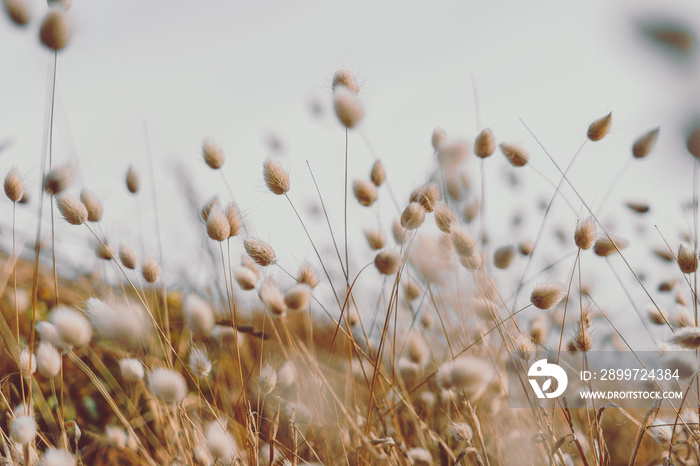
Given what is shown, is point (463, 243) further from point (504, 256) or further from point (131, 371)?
point (131, 371)

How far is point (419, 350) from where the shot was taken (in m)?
0.89

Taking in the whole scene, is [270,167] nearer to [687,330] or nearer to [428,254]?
[428,254]

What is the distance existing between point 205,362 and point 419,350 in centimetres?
40

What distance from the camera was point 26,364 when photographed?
794 mm

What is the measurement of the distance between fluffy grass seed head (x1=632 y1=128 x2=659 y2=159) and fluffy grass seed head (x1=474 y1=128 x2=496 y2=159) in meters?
0.30

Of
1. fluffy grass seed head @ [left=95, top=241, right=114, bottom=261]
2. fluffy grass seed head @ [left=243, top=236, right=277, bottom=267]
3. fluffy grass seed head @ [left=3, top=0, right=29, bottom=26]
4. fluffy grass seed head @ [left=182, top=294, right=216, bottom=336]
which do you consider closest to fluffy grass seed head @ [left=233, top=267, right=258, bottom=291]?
fluffy grass seed head @ [left=243, top=236, right=277, bottom=267]

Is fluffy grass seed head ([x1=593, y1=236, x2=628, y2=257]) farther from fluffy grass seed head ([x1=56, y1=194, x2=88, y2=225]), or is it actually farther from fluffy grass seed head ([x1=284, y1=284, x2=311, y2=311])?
fluffy grass seed head ([x1=56, y1=194, x2=88, y2=225])

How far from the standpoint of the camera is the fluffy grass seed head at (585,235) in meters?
0.87

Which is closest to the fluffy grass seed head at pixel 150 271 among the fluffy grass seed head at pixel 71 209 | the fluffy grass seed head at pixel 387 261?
the fluffy grass seed head at pixel 71 209

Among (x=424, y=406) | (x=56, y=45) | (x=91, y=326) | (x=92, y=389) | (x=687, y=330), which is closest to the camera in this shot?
(x=687, y=330)

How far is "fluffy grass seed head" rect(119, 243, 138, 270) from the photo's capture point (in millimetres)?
899

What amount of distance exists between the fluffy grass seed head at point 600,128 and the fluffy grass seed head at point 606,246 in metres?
0.22

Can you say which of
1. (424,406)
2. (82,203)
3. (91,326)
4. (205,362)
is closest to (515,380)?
(424,406)

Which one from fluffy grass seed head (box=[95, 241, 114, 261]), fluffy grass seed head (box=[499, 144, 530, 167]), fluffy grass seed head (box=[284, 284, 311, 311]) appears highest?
fluffy grass seed head (box=[499, 144, 530, 167])
